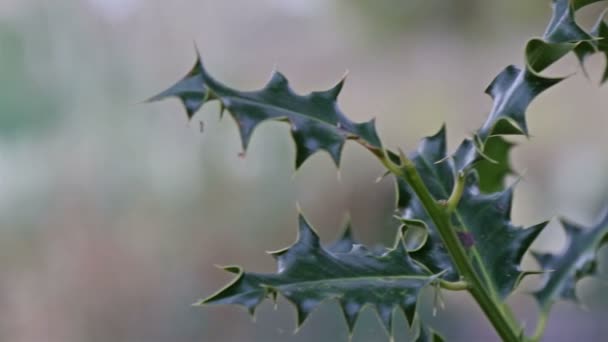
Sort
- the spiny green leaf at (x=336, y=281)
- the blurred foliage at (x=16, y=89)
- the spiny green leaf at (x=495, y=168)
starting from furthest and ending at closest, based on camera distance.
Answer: the blurred foliage at (x=16, y=89) → the spiny green leaf at (x=495, y=168) → the spiny green leaf at (x=336, y=281)

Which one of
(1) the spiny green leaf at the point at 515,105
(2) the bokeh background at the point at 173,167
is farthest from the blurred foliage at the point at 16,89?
(1) the spiny green leaf at the point at 515,105

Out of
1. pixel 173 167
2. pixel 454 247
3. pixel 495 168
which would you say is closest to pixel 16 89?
pixel 173 167

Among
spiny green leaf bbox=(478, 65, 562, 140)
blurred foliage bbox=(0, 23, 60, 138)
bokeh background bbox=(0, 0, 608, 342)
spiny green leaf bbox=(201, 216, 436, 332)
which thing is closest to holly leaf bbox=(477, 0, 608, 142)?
spiny green leaf bbox=(478, 65, 562, 140)

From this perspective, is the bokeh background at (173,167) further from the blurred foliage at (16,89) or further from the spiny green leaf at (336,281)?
the spiny green leaf at (336,281)

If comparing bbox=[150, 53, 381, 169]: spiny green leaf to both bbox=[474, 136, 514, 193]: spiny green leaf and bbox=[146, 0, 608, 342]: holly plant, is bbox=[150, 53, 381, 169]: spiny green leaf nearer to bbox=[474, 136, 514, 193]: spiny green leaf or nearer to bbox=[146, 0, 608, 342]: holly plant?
bbox=[146, 0, 608, 342]: holly plant

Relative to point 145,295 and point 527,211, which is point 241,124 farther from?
point 527,211

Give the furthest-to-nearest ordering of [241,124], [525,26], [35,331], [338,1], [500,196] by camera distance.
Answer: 1. [525,26]
2. [338,1]
3. [35,331]
4. [500,196]
5. [241,124]

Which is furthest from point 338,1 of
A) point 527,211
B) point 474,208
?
point 474,208
